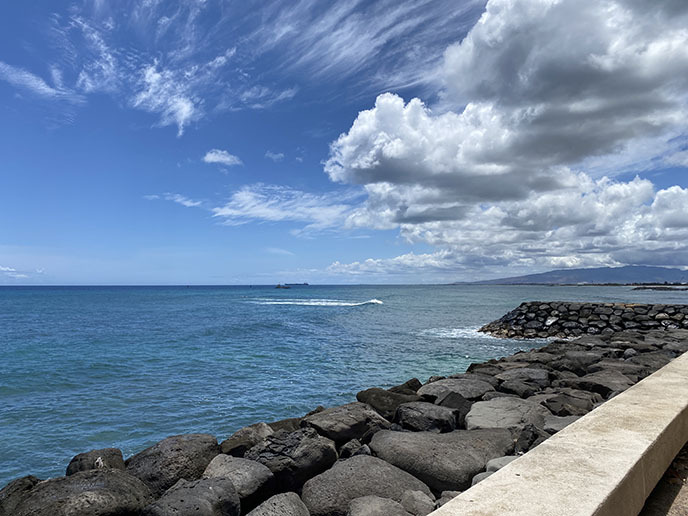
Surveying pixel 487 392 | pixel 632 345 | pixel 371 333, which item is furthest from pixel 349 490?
pixel 371 333

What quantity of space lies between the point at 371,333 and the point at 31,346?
1780 cm

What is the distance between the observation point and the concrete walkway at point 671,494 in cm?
287

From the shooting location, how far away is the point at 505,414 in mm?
6457

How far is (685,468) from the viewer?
11.2ft

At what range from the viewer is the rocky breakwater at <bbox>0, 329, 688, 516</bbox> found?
12.9 ft

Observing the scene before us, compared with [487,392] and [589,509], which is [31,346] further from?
[589,509]

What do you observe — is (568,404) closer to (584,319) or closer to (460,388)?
(460,388)

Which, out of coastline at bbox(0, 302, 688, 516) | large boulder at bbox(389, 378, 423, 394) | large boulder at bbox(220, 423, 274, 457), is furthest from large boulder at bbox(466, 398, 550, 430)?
large boulder at bbox(220, 423, 274, 457)

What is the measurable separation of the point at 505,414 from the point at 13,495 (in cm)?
613

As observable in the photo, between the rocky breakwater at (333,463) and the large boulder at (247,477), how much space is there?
1cm

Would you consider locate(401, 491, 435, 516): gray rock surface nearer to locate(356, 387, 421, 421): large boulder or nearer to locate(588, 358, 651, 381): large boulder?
locate(356, 387, 421, 421): large boulder

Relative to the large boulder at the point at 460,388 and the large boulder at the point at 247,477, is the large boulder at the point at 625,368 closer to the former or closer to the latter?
the large boulder at the point at 460,388

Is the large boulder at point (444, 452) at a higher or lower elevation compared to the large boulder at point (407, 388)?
higher

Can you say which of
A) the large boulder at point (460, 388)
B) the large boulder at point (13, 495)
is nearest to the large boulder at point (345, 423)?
the large boulder at point (460, 388)
